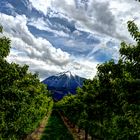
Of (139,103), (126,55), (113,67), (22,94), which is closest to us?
(139,103)

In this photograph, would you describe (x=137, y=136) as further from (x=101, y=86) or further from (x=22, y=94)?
(x=101, y=86)

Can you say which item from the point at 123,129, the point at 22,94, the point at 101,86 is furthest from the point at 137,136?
the point at 101,86

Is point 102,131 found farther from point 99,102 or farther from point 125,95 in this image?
point 125,95

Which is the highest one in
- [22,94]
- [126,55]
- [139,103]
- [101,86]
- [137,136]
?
[101,86]

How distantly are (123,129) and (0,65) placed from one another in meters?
8.65

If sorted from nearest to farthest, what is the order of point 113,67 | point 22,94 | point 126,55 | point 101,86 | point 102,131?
1. point 126,55
2. point 22,94
3. point 113,67
4. point 101,86
5. point 102,131

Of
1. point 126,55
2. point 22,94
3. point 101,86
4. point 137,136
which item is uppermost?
point 101,86

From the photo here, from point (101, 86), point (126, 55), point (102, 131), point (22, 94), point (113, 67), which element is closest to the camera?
point (126, 55)

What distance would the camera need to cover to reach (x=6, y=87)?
22.8 m

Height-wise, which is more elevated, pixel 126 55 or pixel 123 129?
pixel 126 55

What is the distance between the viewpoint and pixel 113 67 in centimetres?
3347

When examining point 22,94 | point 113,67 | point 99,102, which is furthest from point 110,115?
point 22,94

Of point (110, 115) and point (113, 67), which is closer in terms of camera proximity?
point (113, 67)

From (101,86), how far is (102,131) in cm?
605
